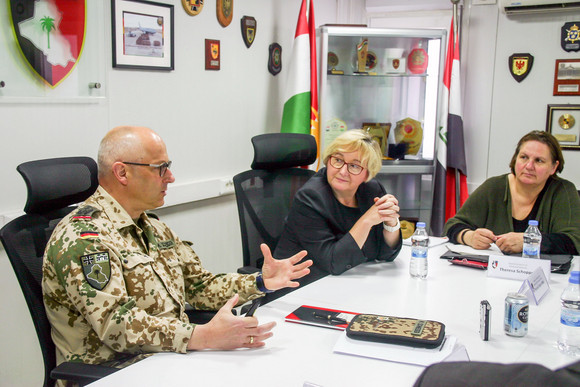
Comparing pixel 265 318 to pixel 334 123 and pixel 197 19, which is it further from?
pixel 334 123

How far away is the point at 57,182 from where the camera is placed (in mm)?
1745

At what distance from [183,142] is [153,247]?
60.8 inches

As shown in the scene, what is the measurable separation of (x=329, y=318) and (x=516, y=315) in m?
0.52

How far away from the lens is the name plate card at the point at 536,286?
1875 mm

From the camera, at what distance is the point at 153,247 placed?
188 centimetres

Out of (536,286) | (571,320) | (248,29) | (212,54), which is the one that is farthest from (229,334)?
Answer: (248,29)

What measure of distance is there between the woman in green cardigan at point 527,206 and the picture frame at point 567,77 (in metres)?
1.56

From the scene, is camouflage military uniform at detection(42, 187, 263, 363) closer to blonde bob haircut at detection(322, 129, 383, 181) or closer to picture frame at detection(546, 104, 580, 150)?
blonde bob haircut at detection(322, 129, 383, 181)

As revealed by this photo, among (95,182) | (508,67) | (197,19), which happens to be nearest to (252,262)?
(95,182)

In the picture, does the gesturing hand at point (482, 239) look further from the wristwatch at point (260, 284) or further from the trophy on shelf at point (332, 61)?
the trophy on shelf at point (332, 61)

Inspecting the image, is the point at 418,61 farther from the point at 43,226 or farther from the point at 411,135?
the point at 43,226

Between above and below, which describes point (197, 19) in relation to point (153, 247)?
above

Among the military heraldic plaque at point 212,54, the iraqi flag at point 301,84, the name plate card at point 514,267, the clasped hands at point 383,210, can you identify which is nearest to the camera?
the name plate card at point 514,267

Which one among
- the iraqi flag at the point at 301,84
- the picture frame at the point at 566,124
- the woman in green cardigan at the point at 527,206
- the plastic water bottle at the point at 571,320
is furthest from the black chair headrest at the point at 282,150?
the picture frame at the point at 566,124
